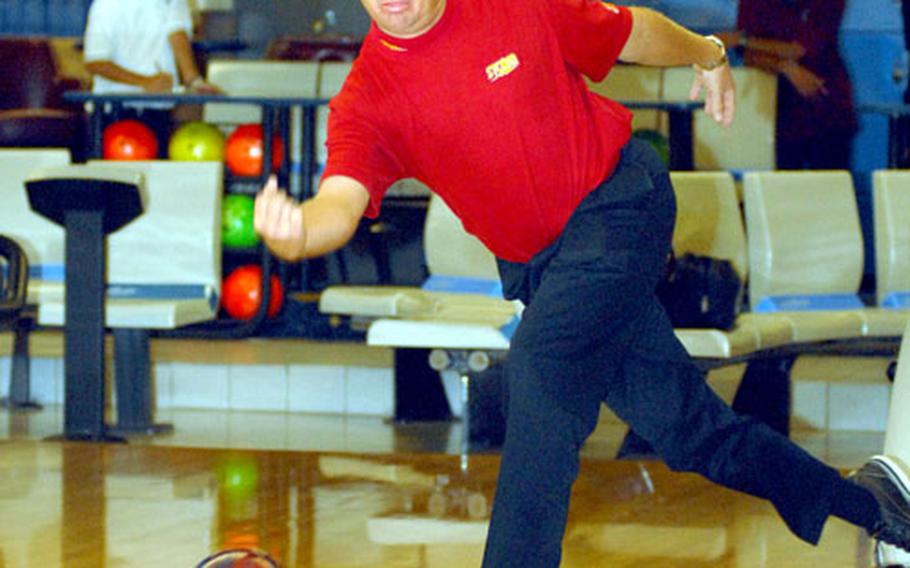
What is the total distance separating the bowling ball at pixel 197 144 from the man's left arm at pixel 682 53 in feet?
12.0

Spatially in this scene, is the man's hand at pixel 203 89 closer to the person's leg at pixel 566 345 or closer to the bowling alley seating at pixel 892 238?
the bowling alley seating at pixel 892 238

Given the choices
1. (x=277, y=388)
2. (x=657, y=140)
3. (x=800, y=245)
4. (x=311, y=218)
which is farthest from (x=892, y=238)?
(x=311, y=218)

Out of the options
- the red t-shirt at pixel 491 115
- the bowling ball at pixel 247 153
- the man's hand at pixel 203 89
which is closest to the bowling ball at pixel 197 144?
the bowling ball at pixel 247 153

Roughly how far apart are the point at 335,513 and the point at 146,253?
226 centimetres

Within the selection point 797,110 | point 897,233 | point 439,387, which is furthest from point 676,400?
point 797,110

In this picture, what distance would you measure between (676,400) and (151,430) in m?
3.12

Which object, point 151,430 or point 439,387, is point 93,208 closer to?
point 151,430

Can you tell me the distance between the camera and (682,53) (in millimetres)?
2648

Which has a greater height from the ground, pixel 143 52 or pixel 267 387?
pixel 143 52

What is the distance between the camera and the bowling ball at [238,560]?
254cm

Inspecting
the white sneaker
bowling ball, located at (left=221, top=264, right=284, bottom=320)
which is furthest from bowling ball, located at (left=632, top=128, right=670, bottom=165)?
the white sneaker

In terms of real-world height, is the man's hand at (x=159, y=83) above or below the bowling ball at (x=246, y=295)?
above

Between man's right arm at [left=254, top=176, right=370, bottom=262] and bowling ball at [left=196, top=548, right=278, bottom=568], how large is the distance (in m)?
0.59

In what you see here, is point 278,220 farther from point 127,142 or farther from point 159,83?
point 159,83
